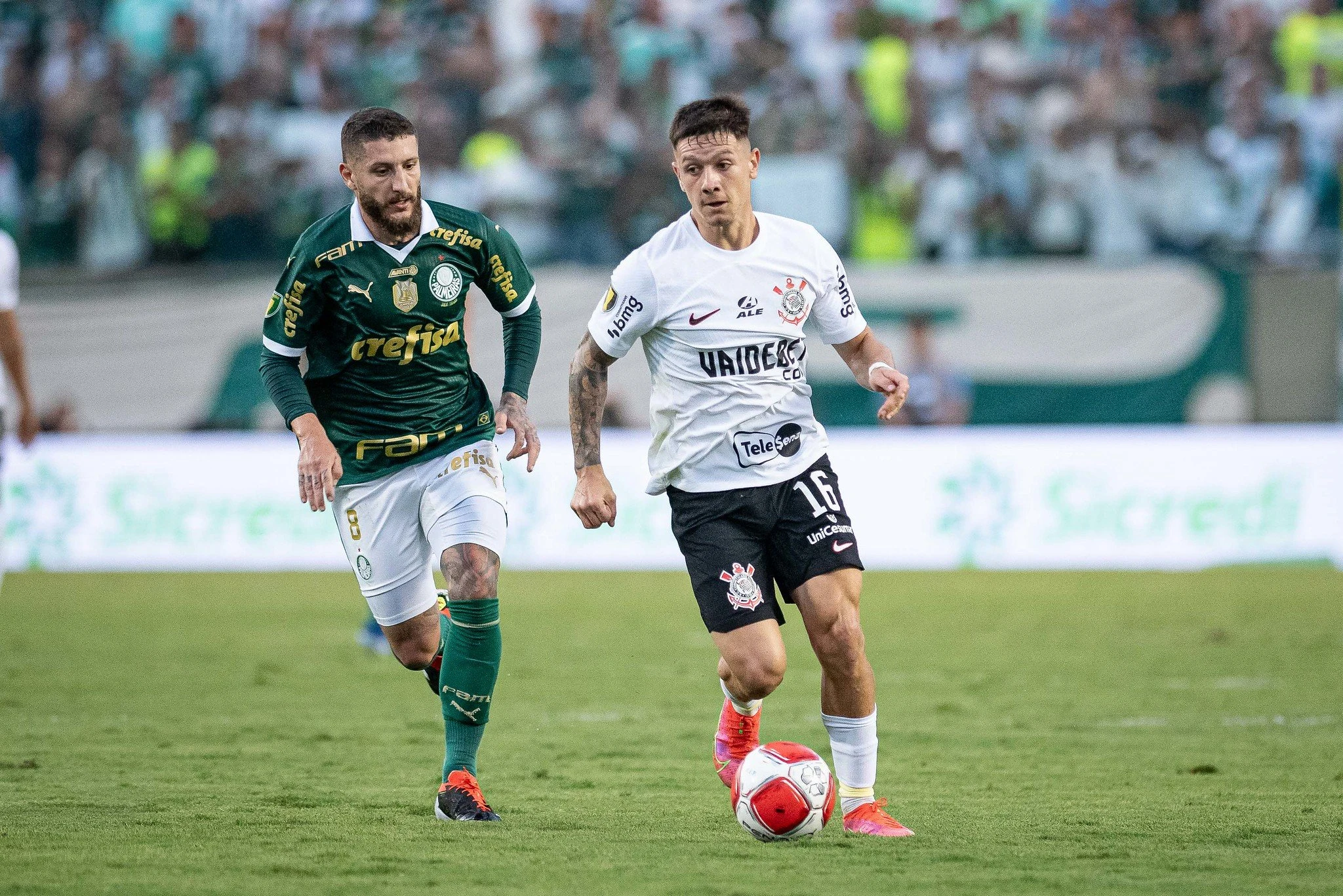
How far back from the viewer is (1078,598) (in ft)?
44.1

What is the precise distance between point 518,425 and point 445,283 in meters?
0.53

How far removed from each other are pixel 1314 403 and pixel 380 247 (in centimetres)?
1176

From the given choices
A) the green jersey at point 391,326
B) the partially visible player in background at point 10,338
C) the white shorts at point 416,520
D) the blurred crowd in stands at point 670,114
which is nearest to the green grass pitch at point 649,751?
the white shorts at point 416,520

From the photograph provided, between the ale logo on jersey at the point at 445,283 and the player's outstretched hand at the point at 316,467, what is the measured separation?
611 millimetres

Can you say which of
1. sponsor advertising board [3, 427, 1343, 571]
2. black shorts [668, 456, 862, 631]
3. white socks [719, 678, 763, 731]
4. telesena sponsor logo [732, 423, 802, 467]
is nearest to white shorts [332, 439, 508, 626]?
black shorts [668, 456, 862, 631]

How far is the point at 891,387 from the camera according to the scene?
18.2 feet

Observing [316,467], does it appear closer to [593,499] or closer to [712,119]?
[593,499]

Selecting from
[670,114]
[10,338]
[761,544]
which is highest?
[761,544]

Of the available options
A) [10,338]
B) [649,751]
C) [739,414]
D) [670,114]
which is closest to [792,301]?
[739,414]

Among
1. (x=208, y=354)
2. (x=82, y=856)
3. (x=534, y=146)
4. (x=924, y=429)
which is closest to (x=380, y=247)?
(x=82, y=856)

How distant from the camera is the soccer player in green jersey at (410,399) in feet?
18.9

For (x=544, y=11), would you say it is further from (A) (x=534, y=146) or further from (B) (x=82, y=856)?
Result: (B) (x=82, y=856)

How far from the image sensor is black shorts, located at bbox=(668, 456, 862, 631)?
5570 millimetres

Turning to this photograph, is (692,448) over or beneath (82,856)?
over
